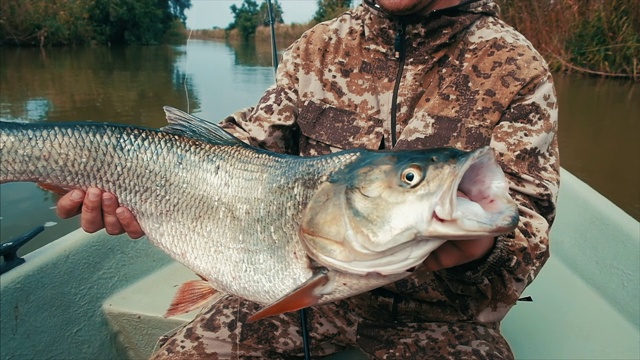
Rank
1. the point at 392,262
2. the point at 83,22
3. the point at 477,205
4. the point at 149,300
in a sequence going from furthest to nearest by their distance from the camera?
the point at 83,22
the point at 149,300
the point at 392,262
the point at 477,205

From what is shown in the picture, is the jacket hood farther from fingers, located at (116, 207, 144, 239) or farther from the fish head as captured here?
fingers, located at (116, 207, 144, 239)

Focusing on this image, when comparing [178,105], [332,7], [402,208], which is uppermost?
[332,7]

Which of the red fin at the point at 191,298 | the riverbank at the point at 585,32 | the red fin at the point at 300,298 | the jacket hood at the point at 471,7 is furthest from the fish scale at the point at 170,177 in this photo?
the riverbank at the point at 585,32

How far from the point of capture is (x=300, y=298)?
167 cm

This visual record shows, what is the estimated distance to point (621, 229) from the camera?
3537 mm

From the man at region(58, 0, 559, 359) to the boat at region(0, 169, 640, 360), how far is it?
1.42 feet

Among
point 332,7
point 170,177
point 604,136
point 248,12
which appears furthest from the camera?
point 332,7

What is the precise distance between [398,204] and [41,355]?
2225 millimetres

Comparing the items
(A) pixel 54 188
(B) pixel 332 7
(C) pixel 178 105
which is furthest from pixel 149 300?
(B) pixel 332 7

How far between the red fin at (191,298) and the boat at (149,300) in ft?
2.68

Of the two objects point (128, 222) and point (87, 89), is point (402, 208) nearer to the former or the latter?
point (128, 222)

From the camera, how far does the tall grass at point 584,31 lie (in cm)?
1645

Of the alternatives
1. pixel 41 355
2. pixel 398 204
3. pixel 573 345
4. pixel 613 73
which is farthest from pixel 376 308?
A: pixel 613 73

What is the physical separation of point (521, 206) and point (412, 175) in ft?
2.46
